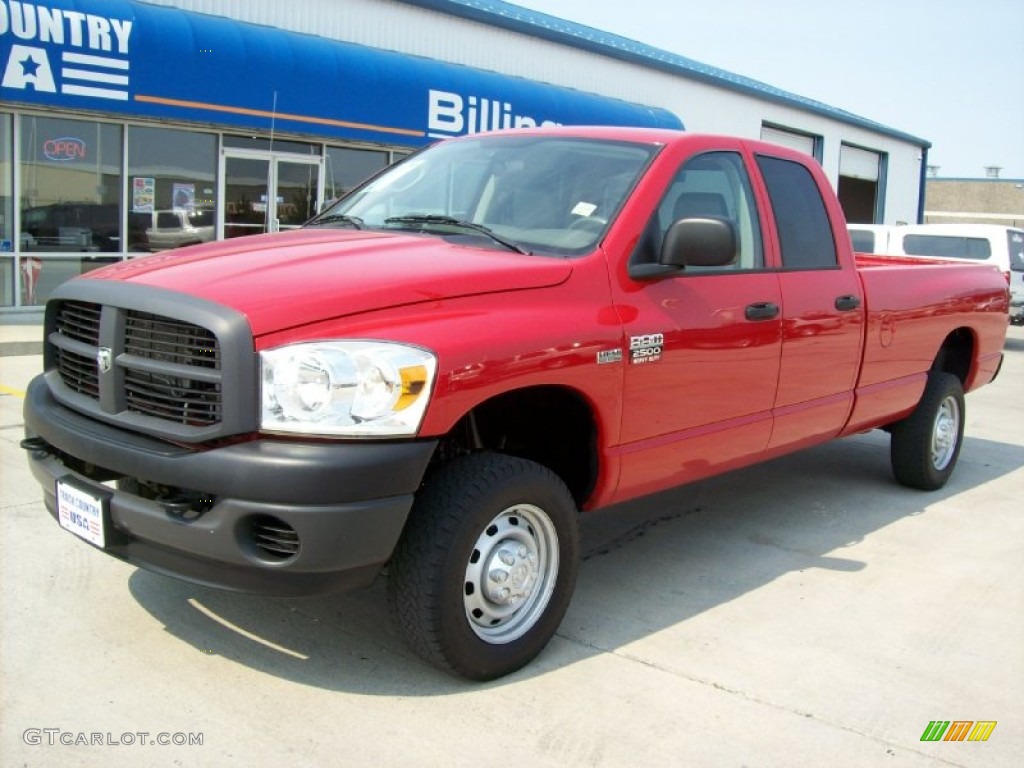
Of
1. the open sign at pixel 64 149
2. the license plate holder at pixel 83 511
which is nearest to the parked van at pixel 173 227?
the open sign at pixel 64 149

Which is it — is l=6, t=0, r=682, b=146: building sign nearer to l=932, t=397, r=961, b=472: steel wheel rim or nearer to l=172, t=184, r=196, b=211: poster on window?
l=172, t=184, r=196, b=211: poster on window

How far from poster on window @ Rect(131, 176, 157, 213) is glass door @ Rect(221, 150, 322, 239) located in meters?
1.15

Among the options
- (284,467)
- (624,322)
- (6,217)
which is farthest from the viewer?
(6,217)

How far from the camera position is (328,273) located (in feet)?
11.3

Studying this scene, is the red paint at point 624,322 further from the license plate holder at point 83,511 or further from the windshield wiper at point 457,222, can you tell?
the license plate holder at point 83,511

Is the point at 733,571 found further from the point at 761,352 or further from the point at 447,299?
the point at 447,299

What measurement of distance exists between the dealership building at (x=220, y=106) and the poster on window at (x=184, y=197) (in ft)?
0.07

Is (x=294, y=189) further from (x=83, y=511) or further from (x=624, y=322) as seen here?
(x=83, y=511)

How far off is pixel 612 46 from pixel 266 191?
364 inches

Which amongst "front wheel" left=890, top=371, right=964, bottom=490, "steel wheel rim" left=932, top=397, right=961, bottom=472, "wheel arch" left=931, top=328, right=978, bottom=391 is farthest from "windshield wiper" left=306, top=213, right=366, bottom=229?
"wheel arch" left=931, top=328, right=978, bottom=391

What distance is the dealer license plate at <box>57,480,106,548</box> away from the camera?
334 cm

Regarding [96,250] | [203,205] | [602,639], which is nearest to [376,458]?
[602,639]

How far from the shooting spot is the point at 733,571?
16.2ft

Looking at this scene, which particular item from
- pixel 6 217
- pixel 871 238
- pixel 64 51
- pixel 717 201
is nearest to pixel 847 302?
pixel 717 201
